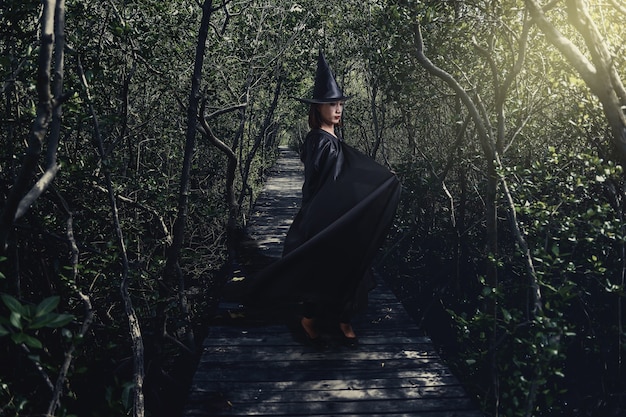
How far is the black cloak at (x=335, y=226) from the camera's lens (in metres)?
4.01

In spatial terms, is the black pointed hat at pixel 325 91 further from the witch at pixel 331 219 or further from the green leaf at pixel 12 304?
the green leaf at pixel 12 304

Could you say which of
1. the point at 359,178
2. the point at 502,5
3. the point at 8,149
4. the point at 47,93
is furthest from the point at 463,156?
the point at 47,93

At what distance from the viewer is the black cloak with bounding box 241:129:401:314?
401 cm

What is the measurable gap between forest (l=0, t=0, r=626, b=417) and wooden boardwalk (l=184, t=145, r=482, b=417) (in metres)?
0.45

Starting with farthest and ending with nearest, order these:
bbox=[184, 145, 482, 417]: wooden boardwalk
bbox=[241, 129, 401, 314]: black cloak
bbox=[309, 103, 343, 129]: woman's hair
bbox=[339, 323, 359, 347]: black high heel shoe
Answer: bbox=[339, 323, 359, 347]: black high heel shoe → bbox=[309, 103, 343, 129]: woman's hair → bbox=[241, 129, 401, 314]: black cloak → bbox=[184, 145, 482, 417]: wooden boardwalk

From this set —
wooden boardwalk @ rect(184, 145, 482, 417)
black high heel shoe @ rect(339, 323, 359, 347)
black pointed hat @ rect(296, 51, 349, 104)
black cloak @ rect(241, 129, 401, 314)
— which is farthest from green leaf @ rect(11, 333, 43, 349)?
black high heel shoe @ rect(339, 323, 359, 347)

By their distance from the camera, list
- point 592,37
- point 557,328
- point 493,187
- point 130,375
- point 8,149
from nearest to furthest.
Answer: point 592,37
point 557,328
point 8,149
point 493,187
point 130,375

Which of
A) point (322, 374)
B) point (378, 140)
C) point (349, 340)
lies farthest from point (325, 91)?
point (378, 140)

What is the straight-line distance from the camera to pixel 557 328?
3232 mm

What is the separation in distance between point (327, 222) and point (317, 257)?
29cm

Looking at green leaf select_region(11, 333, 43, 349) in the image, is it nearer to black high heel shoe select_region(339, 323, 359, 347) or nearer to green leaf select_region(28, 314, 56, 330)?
green leaf select_region(28, 314, 56, 330)

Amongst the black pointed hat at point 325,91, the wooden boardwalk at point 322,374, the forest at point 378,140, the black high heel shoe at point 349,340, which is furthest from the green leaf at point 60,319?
the black high heel shoe at point 349,340

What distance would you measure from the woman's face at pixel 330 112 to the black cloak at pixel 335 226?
0.37ft

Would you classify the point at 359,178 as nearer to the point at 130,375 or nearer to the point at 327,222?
the point at 327,222
